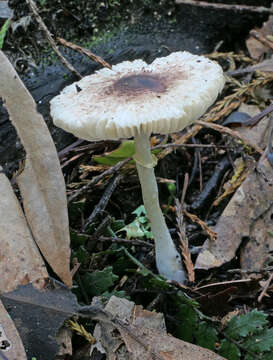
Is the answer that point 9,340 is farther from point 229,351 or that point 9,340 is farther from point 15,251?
point 229,351

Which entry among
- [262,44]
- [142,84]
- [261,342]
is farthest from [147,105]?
[262,44]

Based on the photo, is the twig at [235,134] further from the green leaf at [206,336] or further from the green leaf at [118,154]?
the green leaf at [206,336]

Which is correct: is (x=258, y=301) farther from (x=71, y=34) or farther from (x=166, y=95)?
(x=71, y=34)

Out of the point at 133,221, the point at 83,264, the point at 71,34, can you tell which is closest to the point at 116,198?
the point at 133,221

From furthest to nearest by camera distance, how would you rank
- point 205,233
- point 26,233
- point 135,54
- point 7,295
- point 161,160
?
point 135,54 < point 161,160 < point 205,233 < point 26,233 < point 7,295

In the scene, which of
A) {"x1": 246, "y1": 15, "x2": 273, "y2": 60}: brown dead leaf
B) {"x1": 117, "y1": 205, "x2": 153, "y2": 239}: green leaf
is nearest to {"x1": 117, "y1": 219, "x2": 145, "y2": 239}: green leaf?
{"x1": 117, "y1": 205, "x2": 153, "y2": 239}: green leaf

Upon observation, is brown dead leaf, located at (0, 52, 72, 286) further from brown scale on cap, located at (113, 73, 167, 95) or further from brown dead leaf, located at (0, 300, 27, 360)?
brown scale on cap, located at (113, 73, 167, 95)

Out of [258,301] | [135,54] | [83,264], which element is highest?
[135,54]
